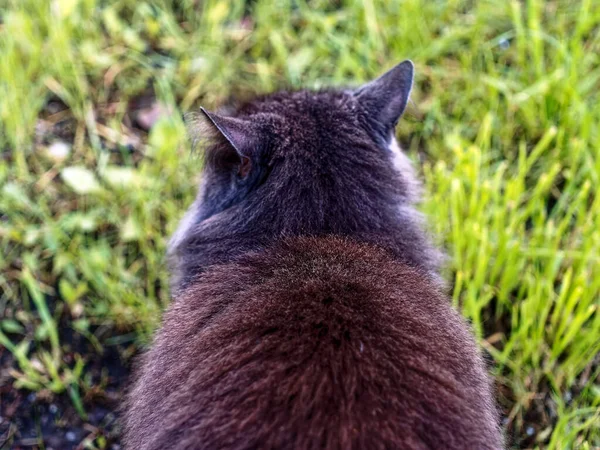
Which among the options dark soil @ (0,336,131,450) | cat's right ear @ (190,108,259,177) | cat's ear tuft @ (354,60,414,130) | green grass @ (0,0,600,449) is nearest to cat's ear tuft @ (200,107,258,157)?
cat's right ear @ (190,108,259,177)

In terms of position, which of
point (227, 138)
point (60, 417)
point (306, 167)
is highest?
point (227, 138)

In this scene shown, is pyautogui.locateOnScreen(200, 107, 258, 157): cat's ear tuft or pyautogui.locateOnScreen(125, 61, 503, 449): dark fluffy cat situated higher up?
pyautogui.locateOnScreen(200, 107, 258, 157): cat's ear tuft

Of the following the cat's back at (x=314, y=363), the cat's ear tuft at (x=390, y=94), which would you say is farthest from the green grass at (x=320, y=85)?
the cat's back at (x=314, y=363)

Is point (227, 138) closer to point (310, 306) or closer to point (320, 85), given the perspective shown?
point (310, 306)

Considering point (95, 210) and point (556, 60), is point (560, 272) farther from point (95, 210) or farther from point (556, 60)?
point (95, 210)

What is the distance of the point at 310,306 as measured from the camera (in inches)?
53.9

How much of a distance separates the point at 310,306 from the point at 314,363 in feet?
0.48

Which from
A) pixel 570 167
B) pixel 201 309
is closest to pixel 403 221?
pixel 201 309

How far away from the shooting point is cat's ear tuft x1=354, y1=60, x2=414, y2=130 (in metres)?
1.90

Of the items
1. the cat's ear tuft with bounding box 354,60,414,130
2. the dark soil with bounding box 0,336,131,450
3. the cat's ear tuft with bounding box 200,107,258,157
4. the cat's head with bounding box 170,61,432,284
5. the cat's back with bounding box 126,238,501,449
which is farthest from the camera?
the dark soil with bounding box 0,336,131,450

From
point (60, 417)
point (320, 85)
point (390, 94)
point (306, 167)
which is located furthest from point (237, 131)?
point (60, 417)

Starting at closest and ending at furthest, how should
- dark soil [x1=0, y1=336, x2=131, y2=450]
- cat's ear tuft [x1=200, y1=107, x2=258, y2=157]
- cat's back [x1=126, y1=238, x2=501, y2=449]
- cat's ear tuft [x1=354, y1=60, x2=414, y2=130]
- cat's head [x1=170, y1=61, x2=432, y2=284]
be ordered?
cat's back [x1=126, y1=238, x2=501, y2=449] → cat's ear tuft [x1=200, y1=107, x2=258, y2=157] → cat's head [x1=170, y1=61, x2=432, y2=284] → cat's ear tuft [x1=354, y1=60, x2=414, y2=130] → dark soil [x1=0, y1=336, x2=131, y2=450]

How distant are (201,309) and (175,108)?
1.55 meters

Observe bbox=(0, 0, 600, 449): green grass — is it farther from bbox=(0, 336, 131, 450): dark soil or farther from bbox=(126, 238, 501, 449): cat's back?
bbox=(126, 238, 501, 449): cat's back
